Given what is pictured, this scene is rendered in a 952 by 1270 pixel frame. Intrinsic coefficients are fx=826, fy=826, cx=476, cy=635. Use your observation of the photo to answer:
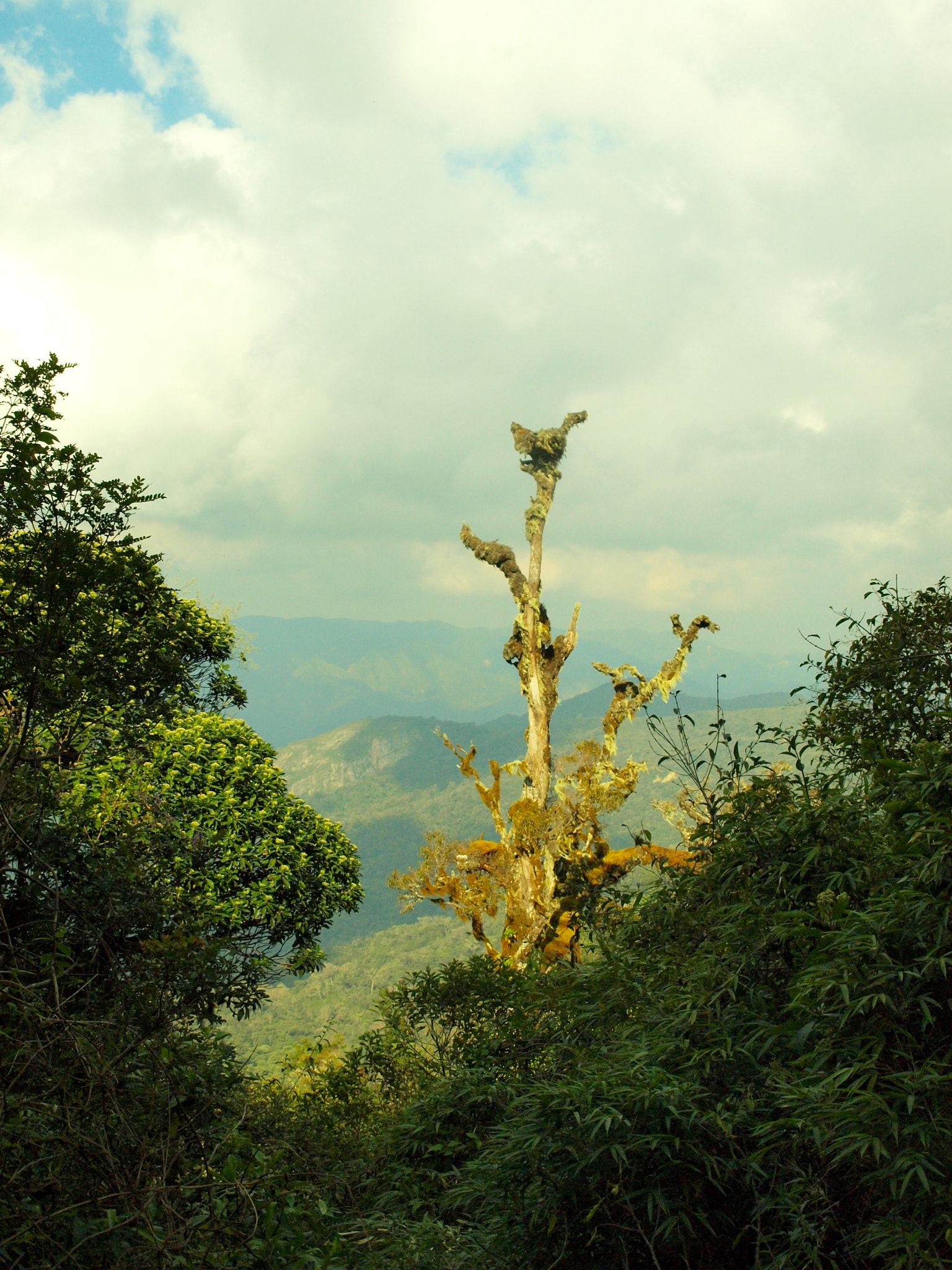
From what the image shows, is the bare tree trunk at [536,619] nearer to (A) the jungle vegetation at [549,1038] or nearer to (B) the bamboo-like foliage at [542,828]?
(B) the bamboo-like foliage at [542,828]

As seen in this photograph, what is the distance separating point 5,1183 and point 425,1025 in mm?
6045

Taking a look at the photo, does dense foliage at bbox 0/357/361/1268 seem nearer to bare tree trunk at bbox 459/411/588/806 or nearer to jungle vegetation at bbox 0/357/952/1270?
jungle vegetation at bbox 0/357/952/1270

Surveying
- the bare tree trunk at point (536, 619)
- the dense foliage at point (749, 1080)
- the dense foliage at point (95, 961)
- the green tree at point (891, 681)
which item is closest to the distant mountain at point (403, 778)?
the bare tree trunk at point (536, 619)

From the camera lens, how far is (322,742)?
141125 mm

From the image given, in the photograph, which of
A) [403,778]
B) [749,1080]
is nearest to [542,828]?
[749,1080]

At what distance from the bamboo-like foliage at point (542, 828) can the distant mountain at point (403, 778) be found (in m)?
41.6

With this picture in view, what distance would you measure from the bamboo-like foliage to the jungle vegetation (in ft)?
16.4

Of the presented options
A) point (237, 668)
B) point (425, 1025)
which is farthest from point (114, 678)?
point (237, 668)

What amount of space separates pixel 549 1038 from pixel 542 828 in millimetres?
6404

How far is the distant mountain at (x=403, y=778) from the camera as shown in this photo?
271 ft

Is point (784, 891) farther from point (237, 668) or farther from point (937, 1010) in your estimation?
point (237, 668)

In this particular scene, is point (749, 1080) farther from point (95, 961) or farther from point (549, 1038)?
point (95, 961)

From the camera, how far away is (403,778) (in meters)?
128

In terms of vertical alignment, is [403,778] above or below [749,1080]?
above
